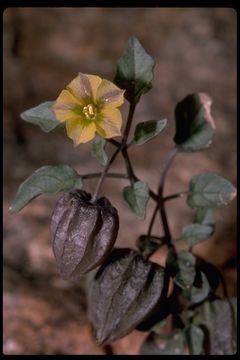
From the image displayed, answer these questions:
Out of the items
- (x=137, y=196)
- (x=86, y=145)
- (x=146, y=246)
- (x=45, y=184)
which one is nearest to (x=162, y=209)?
(x=146, y=246)

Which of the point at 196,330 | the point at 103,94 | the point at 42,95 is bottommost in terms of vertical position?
the point at 196,330

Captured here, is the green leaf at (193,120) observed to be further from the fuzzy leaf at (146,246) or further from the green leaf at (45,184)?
the green leaf at (45,184)

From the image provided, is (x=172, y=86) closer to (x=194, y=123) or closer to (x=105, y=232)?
(x=194, y=123)

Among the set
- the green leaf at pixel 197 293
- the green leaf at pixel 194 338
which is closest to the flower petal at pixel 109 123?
the green leaf at pixel 197 293

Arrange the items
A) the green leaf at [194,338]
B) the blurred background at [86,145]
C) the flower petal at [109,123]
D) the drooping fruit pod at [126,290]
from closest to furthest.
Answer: the flower petal at [109,123] → the drooping fruit pod at [126,290] → the green leaf at [194,338] → the blurred background at [86,145]

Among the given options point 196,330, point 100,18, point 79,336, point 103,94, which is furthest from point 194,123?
point 100,18

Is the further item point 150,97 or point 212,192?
point 150,97
